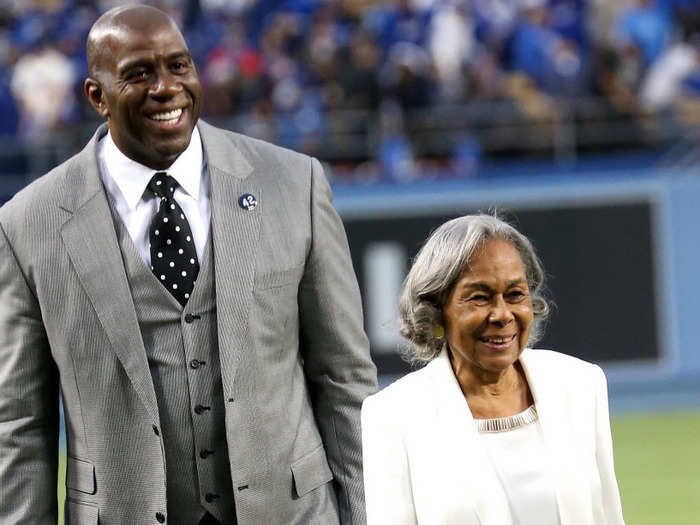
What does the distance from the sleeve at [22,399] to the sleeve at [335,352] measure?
1.93 feet

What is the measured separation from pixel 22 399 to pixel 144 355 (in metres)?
0.29

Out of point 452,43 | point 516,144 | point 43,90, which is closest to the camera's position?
point 516,144

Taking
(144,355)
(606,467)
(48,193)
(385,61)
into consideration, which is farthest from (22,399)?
(385,61)

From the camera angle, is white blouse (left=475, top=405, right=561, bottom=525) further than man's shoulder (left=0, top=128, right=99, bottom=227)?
No

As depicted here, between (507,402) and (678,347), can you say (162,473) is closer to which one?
(507,402)

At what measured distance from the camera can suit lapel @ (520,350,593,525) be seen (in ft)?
8.94

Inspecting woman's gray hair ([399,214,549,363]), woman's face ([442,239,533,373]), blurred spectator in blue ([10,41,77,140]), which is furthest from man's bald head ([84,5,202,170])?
blurred spectator in blue ([10,41,77,140])

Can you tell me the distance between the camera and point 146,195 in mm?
3328

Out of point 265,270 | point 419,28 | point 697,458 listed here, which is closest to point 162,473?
point 265,270

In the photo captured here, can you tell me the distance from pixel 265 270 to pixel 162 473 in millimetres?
490

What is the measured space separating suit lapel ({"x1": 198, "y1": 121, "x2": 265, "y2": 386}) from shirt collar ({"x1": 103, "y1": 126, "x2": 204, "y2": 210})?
0.04 meters

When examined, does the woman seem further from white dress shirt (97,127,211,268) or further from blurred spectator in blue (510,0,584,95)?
blurred spectator in blue (510,0,584,95)

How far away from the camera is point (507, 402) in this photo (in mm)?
2900

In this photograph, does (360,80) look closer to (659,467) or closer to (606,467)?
(659,467)
